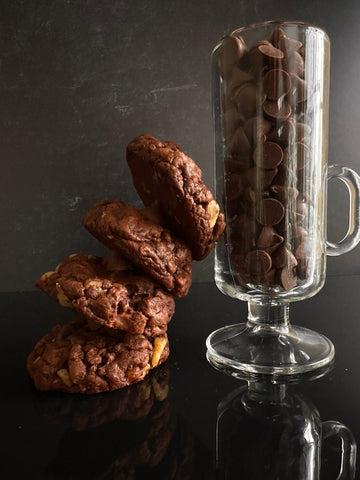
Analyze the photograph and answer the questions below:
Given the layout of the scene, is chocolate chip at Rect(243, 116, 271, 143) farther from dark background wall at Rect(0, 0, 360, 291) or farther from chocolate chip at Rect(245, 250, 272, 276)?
dark background wall at Rect(0, 0, 360, 291)

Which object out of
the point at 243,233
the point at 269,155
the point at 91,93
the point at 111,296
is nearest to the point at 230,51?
the point at 269,155

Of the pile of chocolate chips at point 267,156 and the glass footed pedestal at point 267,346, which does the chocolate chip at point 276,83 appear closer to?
the pile of chocolate chips at point 267,156

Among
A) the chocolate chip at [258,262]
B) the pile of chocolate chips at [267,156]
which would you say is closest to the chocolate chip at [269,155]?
the pile of chocolate chips at [267,156]

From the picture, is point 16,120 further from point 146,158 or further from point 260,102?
point 260,102

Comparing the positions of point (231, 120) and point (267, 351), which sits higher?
point (231, 120)

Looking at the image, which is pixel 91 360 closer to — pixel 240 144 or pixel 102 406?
pixel 102 406

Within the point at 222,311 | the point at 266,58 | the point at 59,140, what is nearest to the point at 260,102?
the point at 266,58
